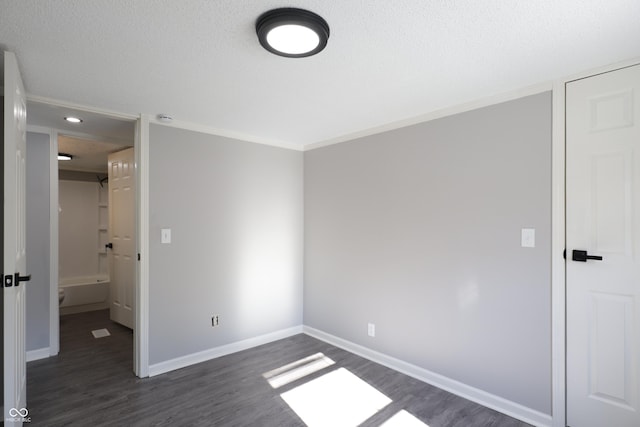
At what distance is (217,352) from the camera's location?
3301 millimetres

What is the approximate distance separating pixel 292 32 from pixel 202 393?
264 centimetres

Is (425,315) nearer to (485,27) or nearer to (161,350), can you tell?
(485,27)

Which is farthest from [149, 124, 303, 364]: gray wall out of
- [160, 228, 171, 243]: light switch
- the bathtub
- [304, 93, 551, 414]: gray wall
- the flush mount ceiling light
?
the bathtub

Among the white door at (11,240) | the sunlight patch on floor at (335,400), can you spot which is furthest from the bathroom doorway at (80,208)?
the sunlight patch on floor at (335,400)

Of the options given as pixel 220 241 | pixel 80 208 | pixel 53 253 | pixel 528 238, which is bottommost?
pixel 53 253

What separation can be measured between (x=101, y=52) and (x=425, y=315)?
294 cm

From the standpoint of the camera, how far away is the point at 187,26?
155 cm

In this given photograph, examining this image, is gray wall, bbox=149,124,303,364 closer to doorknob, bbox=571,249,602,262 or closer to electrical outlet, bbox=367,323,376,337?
electrical outlet, bbox=367,323,376,337

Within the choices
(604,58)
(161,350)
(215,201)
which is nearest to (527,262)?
(604,58)

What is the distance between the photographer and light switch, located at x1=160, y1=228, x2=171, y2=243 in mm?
2994

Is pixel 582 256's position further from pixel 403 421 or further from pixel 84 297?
pixel 84 297

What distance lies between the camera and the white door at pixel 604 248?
187 cm

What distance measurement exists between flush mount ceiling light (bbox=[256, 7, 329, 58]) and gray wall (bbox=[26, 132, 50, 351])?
298 cm

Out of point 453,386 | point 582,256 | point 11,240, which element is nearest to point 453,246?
point 582,256
